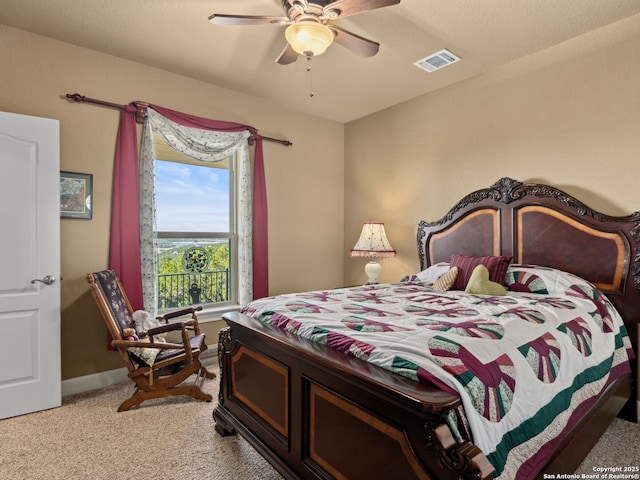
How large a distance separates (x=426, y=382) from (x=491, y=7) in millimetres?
2591

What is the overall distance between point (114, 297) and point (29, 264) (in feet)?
2.02

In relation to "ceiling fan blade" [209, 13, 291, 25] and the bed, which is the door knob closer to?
the bed

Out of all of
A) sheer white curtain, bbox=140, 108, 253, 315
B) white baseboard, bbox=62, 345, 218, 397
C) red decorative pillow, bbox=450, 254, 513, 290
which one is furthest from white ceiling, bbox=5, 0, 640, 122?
white baseboard, bbox=62, 345, 218, 397

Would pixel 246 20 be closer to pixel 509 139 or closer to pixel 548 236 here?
pixel 509 139

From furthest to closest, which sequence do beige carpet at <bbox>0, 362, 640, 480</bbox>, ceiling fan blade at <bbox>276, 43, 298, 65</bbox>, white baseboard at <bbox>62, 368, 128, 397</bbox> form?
white baseboard at <bbox>62, 368, 128, 397</bbox> → ceiling fan blade at <bbox>276, 43, 298, 65</bbox> → beige carpet at <bbox>0, 362, 640, 480</bbox>

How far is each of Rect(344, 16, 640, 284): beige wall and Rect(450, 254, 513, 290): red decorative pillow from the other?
0.81 meters

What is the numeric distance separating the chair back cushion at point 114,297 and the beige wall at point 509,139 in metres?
2.83

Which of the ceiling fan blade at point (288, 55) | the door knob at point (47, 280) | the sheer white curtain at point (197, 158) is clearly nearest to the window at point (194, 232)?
the sheer white curtain at point (197, 158)

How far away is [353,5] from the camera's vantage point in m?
2.09

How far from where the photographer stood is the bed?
1213 mm

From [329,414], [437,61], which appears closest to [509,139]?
[437,61]

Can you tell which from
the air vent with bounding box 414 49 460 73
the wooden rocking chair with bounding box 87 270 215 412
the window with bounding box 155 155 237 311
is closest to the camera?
the wooden rocking chair with bounding box 87 270 215 412

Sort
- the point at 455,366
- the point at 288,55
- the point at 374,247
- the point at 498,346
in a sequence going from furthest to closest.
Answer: the point at 374,247
the point at 288,55
the point at 498,346
the point at 455,366

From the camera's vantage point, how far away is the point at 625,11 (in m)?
2.60
